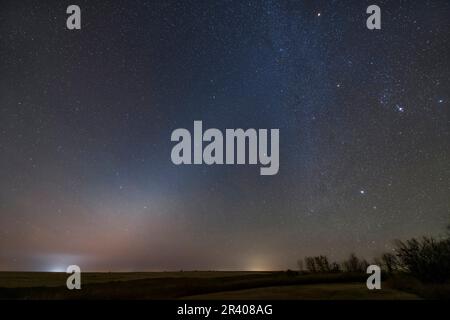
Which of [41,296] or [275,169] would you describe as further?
[275,169]

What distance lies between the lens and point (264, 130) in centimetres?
1202

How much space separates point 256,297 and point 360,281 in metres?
3.73

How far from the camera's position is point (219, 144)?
1189 cm
